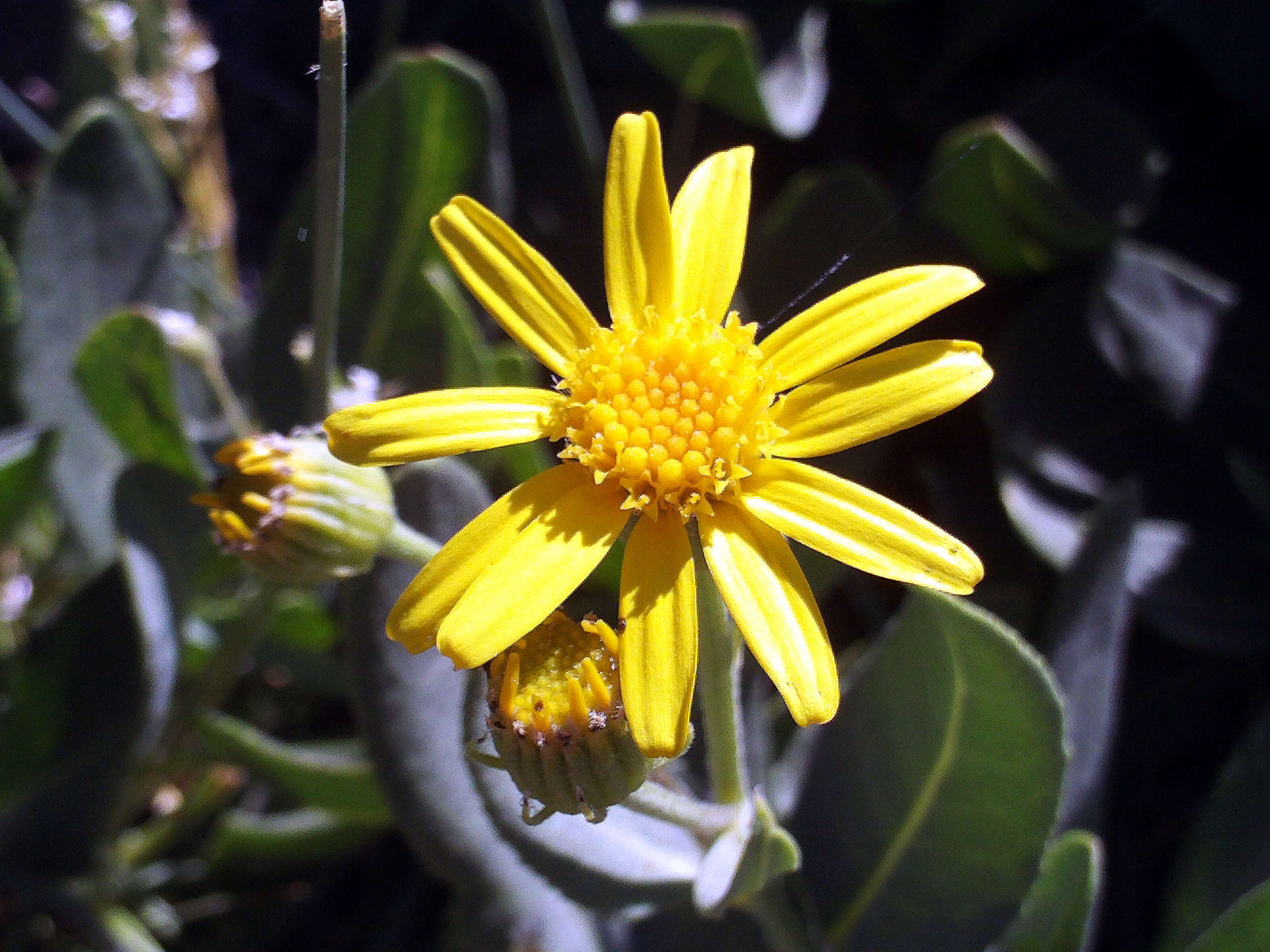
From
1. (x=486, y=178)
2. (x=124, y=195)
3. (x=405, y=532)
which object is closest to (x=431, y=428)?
(x=405, y=532)

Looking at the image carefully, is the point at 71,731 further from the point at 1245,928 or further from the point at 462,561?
the point at 1245,928

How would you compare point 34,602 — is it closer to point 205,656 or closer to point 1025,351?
point 205,656

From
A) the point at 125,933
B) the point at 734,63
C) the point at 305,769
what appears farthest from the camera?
the point at 734,63

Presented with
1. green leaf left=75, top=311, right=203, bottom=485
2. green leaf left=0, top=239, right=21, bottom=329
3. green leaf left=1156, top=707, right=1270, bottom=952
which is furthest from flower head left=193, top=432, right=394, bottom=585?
green leaf left=1156, top=707, right=1270, bottom=952

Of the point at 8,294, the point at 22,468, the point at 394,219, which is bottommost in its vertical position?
the point at 22,468

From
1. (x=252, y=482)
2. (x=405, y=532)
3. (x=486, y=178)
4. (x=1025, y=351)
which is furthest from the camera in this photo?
(x=1025, y=351)

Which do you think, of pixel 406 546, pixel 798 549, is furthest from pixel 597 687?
pixel 798 549

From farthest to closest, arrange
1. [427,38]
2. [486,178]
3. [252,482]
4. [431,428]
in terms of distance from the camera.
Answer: [427,38]
[486,178]
[252,482]
[431,428]
